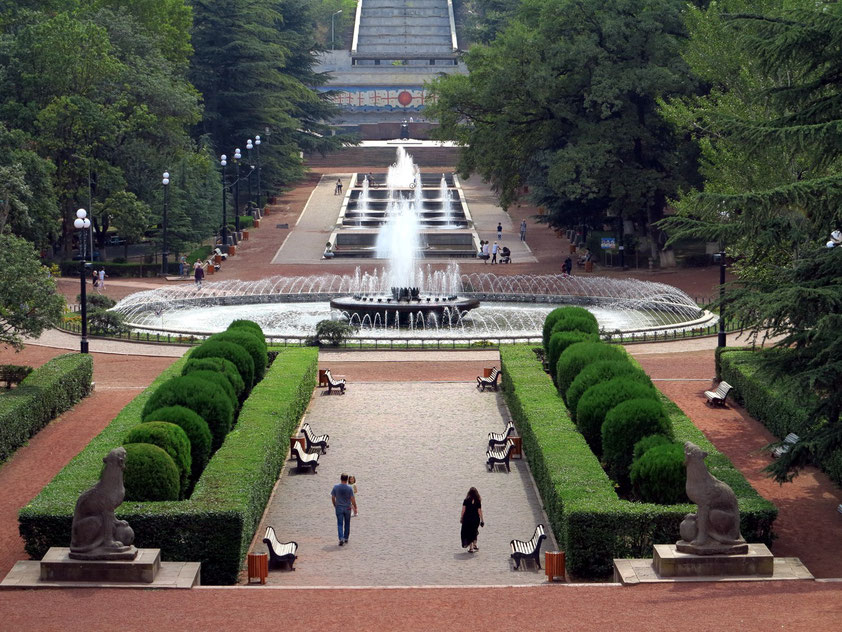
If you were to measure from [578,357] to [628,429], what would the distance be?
5.37 m

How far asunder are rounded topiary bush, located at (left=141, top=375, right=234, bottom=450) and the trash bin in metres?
7.43

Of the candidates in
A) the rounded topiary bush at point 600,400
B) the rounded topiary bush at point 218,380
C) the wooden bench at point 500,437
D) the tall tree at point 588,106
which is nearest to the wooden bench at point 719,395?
the wooden bench at point 500,437

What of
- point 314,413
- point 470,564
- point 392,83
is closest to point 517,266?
point 314,413

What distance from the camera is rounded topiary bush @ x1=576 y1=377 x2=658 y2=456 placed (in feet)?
73.6

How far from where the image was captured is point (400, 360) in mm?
35062

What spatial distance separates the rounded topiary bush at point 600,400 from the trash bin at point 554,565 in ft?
16.3

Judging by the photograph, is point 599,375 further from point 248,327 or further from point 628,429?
point 248,327

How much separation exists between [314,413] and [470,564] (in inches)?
420

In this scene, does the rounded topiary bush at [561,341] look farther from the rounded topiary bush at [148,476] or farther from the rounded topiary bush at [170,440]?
Result: the rounded topiary bush at [148,476]

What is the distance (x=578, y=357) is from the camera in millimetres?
26312

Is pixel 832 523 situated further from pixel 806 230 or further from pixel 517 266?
pixel 517 266

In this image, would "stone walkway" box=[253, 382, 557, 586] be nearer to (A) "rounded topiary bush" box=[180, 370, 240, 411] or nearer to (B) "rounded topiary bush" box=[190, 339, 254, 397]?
(B) "rounded topiary bush" box=[190, 339, 254, 397]

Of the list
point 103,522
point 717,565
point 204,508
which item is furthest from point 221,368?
point 717,565

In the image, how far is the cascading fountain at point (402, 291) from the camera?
131ft
